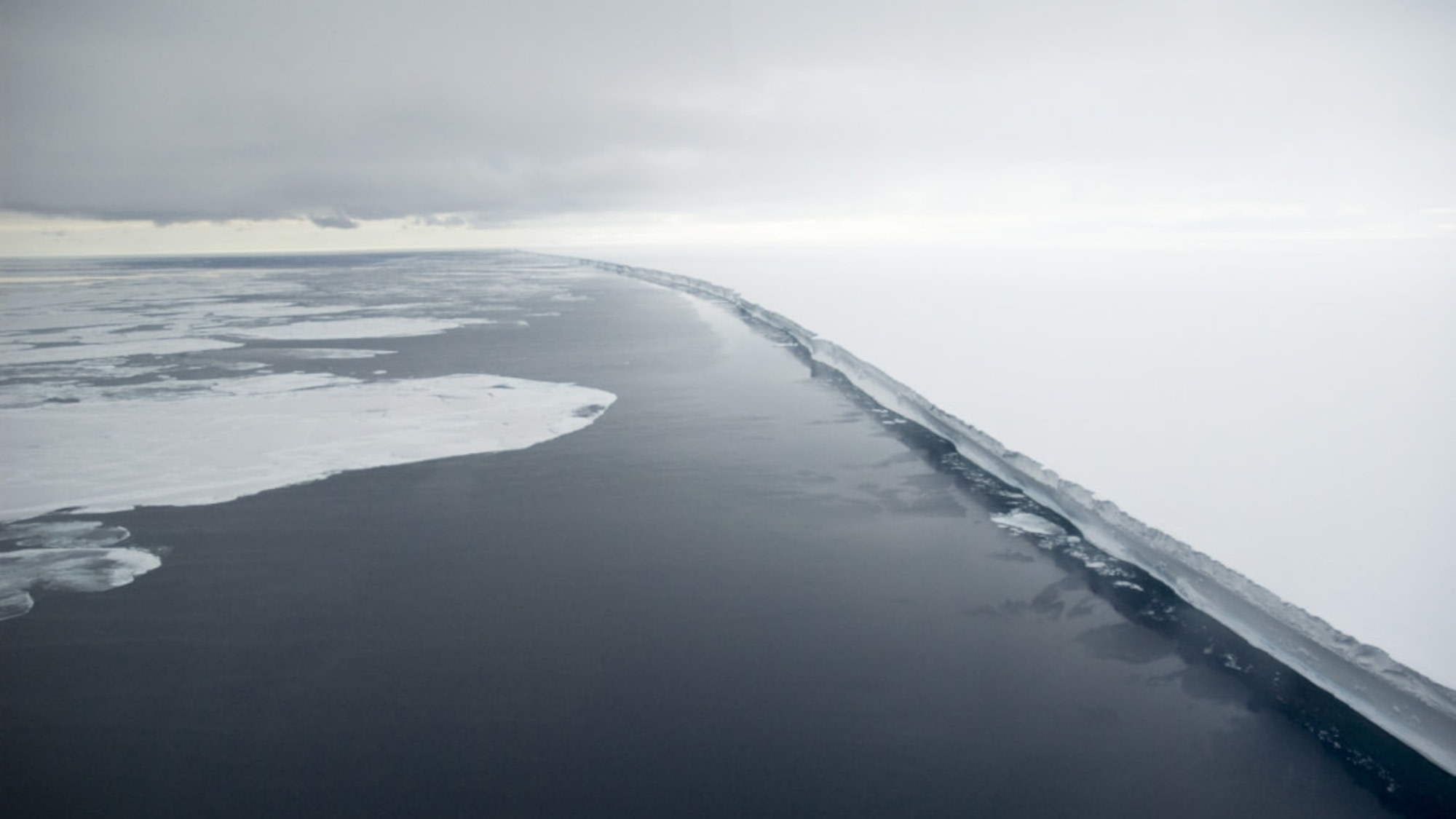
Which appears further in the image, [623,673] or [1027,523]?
[1027,523]

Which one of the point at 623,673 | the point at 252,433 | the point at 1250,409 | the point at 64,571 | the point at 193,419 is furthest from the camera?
the point at 193,419

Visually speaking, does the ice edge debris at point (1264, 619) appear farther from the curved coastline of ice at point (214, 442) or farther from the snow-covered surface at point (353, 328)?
the snow-covered surface at point (353, 328)

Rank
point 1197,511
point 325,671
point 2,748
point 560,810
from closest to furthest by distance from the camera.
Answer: point 560,810
point 2,748
point 325,671
point 1197,511

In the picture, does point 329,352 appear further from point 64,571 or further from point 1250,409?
point 1250,409

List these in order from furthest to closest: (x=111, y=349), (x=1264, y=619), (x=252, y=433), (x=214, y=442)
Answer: (x=111, y=349), (x=252, y=433), (x=214, y=442), (x=1264, y=619)

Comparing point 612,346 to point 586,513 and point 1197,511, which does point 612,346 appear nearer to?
point 586,513

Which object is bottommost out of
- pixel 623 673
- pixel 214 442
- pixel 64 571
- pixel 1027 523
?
pixel 64 571

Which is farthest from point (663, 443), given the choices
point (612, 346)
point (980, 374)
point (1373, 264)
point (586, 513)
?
point (1373, 264)

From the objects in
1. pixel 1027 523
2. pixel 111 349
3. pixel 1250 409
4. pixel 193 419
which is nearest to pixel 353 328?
pixel 111 349
